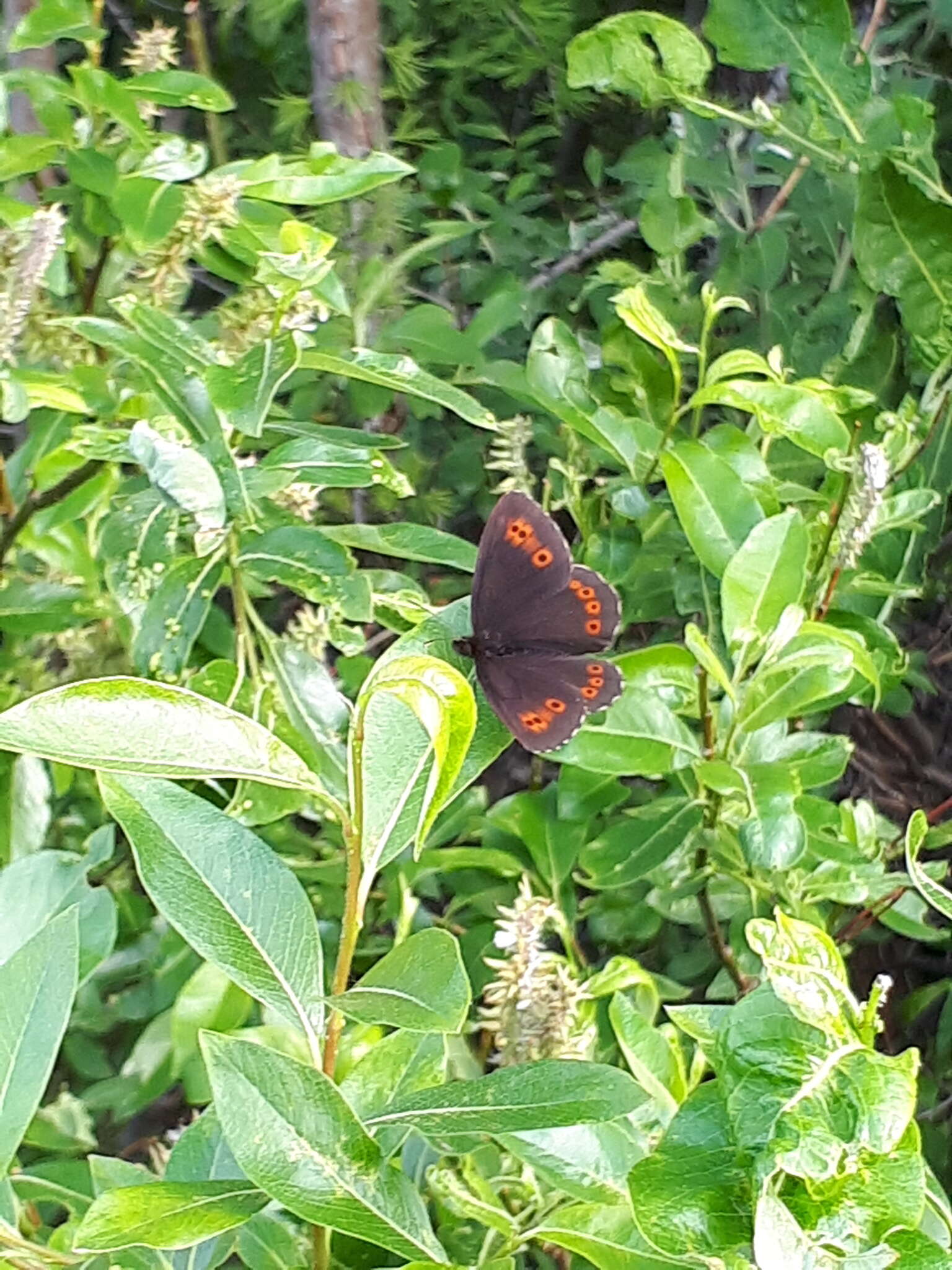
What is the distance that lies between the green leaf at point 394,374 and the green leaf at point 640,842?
24 centimetres

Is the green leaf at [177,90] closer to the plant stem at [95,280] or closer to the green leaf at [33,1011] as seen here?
the plant stem at [95,280]

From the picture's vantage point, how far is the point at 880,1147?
264 mm

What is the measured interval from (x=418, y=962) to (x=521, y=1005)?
10cm

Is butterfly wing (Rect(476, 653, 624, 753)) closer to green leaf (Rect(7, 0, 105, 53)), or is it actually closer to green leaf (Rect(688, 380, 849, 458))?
green leaf (Rect(688, 380, 849, 458))

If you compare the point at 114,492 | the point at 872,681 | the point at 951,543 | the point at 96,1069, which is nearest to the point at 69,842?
the point at 96,1069

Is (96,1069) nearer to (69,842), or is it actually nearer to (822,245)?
(69,842)

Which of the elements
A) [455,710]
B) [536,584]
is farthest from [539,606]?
[455,710]

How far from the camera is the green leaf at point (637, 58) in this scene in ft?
2.38

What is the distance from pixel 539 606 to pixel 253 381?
0.69 feet

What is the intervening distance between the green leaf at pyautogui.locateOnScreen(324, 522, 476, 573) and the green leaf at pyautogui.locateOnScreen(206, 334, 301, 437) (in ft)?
0.32

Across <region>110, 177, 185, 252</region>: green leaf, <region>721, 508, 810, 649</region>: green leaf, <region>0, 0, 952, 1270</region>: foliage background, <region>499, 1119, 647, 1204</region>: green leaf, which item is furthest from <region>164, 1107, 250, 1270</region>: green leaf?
<region>110, 177, 185, 252</region>: green leaf

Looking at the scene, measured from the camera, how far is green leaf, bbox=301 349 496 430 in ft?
1.68

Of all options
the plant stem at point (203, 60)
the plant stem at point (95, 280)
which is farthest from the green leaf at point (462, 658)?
the plant stem at point (203, 60)

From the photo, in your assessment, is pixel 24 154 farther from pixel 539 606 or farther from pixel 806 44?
pixel 806 44
